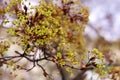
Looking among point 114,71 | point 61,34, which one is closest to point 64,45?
point 61,34

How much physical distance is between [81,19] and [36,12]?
65cm

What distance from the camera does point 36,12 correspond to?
2.09m

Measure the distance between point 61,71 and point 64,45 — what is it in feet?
3.63

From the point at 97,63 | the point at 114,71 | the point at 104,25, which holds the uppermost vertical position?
the point at 97,63

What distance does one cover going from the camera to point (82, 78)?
3.36 meters

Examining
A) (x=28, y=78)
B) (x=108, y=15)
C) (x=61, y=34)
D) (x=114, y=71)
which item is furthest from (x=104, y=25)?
(x=61, y=34)

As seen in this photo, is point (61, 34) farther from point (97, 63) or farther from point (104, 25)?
point (104, 25)

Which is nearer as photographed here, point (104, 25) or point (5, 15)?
point (5, 15)

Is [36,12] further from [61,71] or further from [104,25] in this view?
[104,25]

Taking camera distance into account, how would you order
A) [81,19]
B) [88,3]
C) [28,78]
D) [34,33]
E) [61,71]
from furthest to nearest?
[88,3]
[28,78]
[61,71]
[81,19]
[34,33]

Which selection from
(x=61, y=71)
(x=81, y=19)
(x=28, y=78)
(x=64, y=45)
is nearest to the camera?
(x=64, y=45)

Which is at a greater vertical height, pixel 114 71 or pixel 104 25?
pixel 114 71

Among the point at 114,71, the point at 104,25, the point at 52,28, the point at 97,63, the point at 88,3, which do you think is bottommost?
the point at 104,25

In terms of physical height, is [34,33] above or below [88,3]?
above
